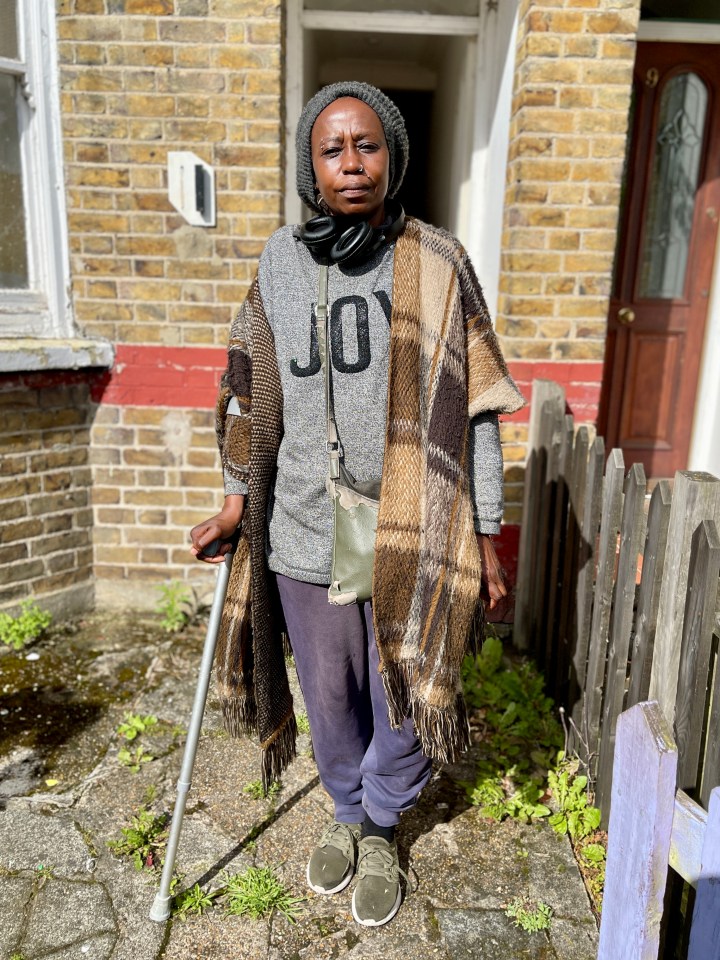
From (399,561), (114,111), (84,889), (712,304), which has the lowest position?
(84,889)

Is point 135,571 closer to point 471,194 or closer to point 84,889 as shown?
point 84,889

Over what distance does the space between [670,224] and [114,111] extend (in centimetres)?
318

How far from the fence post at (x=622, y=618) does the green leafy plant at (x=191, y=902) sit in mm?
1346

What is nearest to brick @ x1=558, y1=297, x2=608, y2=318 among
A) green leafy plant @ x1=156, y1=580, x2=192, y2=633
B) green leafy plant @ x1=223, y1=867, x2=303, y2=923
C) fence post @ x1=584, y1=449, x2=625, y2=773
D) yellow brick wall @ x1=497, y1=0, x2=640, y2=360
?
yellow brick wall @ x1=497, y1=0, x2=640, y2=360

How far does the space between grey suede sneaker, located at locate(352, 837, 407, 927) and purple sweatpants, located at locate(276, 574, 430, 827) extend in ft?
0.30

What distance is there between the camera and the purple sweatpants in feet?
7.09

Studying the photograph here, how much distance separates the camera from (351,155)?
1.94m

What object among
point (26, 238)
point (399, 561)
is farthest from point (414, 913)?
point (26, 238)

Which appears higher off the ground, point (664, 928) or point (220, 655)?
point (220, 655)

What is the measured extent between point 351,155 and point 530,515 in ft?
7.23

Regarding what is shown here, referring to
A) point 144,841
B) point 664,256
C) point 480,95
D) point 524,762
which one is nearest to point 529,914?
point 524,762

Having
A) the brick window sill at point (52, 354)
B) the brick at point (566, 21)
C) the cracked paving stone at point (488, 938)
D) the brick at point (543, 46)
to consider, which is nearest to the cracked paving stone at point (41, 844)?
the cracked paving stone at point (488, 938)

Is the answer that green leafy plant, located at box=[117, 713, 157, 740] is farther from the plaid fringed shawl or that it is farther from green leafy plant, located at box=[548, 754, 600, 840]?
green leafy plant, located at box=[548, 754, 600, 840]

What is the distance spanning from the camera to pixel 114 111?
3.65 meters
